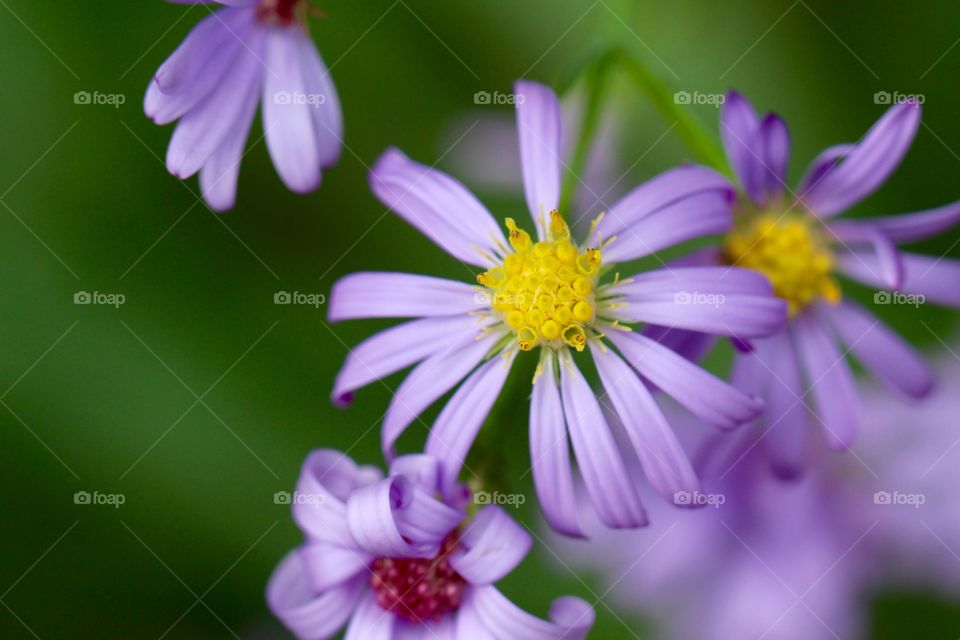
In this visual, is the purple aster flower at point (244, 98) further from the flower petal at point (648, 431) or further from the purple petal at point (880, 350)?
the purple petal at point (880, 350)

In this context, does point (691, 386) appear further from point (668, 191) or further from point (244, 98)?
point (244, 98)

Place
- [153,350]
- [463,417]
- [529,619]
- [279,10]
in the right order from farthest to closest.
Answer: [153,350] < [279,10] < [463,417] < [529,619]

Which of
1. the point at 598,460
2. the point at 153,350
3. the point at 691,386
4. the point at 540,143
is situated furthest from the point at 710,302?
the point at 153,350

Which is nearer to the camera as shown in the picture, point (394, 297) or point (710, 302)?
point (710, 302)

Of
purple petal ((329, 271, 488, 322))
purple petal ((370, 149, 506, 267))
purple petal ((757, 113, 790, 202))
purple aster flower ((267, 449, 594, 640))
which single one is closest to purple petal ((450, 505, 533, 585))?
purple aster flower ((267, 449, 594, 640))

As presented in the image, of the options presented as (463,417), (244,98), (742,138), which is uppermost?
(742,138)

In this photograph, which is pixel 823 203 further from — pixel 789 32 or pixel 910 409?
pixel 789 32
